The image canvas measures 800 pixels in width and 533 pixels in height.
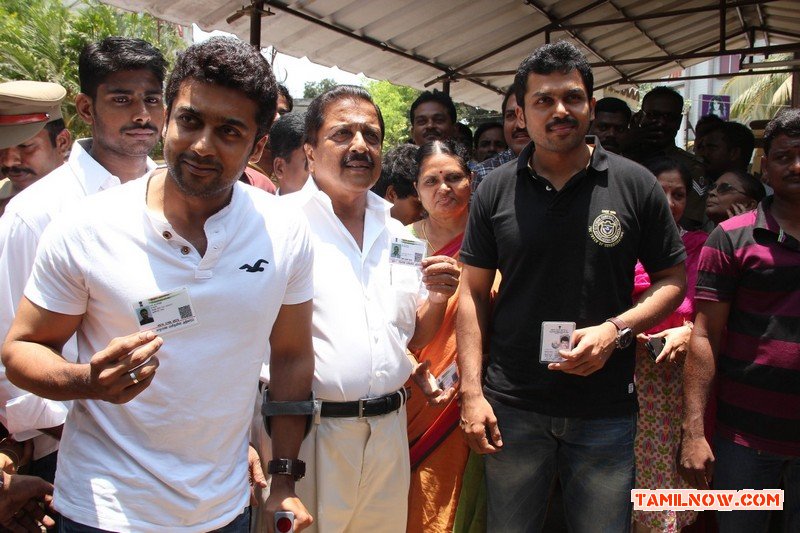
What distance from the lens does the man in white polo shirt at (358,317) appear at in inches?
93.7

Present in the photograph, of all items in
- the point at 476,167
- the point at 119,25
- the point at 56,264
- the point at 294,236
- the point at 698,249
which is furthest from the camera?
the point at 119,25

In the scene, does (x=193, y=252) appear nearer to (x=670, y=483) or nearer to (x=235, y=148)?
(x=235, y=148)

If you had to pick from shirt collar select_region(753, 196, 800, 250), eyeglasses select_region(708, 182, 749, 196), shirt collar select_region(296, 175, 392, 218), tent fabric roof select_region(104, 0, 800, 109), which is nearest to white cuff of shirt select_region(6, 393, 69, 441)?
shirt collar select_region(296, 175, 392, 218)

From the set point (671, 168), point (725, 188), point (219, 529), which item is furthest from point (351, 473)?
point (725, 188)

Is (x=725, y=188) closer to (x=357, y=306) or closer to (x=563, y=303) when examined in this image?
(x=563, y=303)

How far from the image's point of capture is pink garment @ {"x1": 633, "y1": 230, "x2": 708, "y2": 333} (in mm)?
2693

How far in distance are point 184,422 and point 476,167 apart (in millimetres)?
2818

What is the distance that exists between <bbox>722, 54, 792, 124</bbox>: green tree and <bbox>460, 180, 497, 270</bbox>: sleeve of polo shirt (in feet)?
73.6

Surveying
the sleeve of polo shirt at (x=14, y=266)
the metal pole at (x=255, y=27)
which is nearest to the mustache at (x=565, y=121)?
the sleeve of polo shirt at (x=14, y=266)

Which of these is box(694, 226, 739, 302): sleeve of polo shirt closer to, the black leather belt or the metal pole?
the black leather belt

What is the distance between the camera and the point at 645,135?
15.6 ft

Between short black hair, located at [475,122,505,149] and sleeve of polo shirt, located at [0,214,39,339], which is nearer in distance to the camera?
sleeve of polo shirt, located at [0,214,39,339]

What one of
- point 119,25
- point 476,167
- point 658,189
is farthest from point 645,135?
point 119,25

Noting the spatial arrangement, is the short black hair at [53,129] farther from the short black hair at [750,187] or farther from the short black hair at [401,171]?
the short black hair at [750,187]
